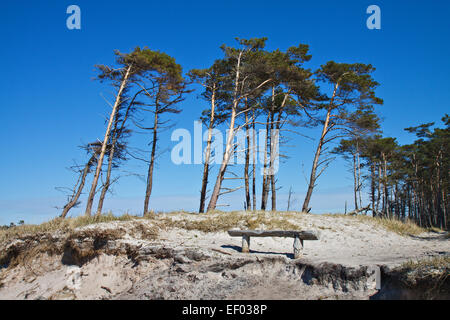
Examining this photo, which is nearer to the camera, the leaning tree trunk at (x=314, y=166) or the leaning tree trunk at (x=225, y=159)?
the leaning tree trunk at (x=225, y=159)

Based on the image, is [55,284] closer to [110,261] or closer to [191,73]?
[110,261]

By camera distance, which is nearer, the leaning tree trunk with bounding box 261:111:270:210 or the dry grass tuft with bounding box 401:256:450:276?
the dry grass tuft with bounding box 401:256:450:276

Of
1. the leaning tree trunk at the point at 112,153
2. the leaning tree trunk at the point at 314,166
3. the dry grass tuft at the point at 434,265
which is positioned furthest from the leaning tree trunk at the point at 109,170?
the dry grass tuft at the point at 434,265

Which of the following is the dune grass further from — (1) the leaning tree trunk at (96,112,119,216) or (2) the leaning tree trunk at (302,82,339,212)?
(2) the leaning tree trunk at (302,82,339,212)

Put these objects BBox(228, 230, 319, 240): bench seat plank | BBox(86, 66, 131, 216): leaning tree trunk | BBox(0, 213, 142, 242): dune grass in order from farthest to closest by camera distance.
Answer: BBox(86, 66, 131, 216): leaning tree trunk → BBox(0, 213, 142, 242): dune grass → BBox(228, 230, 319, 240): bench seat plank

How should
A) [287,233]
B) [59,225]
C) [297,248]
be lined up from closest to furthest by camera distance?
[297,248]
[287,233]
[59,225]

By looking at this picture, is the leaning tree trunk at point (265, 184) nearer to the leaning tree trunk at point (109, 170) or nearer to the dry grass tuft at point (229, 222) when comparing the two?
the dry grass tuft at point (229, 222)

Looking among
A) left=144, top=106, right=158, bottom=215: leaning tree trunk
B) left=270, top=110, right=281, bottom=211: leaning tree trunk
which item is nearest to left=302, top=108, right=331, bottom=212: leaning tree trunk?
left=270, top=110, right=281, bottom=211: leaning tree trunk

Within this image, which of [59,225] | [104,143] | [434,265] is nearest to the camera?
[434,265]

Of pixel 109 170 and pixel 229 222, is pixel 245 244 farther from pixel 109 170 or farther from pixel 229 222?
pixel 109 170

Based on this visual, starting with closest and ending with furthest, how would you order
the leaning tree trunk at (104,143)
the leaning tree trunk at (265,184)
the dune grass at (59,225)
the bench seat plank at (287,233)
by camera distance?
the bench seat plank at (287,233) < the dune grass at (59,225) < the leaning tree trunk at (104,143) < the leaning tree trunk at (265,184)

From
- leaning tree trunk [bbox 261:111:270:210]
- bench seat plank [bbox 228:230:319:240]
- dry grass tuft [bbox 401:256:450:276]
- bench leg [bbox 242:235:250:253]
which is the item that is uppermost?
leaning tree trunk [bbox 261:111:270:210]

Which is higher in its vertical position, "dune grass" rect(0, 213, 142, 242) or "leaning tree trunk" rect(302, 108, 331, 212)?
"leaning tree trunk" rect(302, 108, 331, 212)

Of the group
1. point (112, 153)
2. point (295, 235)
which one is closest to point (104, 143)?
point (112, 153)
